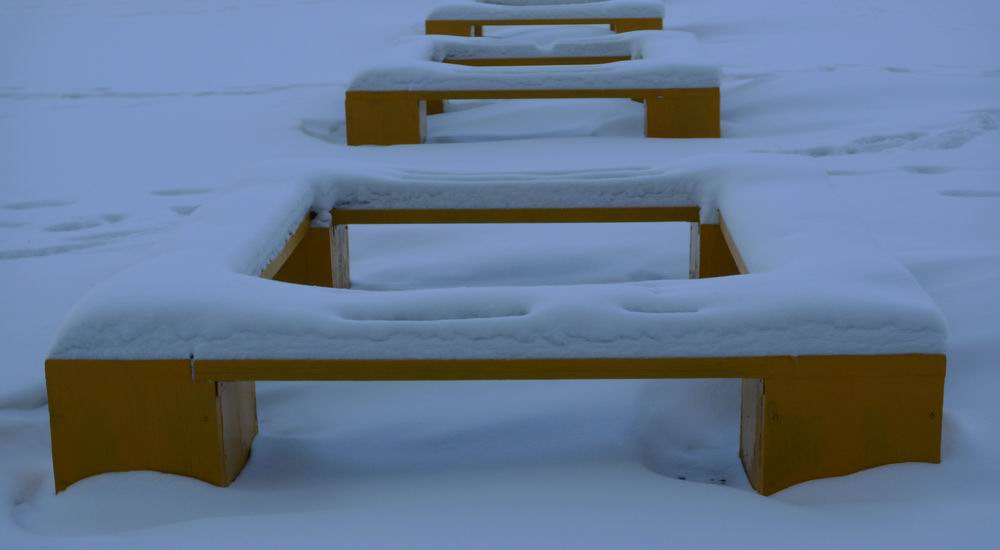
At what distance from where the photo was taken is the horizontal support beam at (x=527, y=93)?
14.3ft

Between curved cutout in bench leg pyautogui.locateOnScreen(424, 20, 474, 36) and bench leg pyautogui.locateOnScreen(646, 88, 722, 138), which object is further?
curved cutout in bench leg pyautogui.locateOnScreen(424, 20, 474, 36)

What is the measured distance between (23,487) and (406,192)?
1.13m

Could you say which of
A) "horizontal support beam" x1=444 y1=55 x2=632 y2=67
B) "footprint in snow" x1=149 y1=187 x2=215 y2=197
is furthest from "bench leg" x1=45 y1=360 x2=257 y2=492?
"horizontal support beam" x1=444 y1=55 x2=632 y2=67

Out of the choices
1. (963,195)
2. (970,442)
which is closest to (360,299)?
(970,442)

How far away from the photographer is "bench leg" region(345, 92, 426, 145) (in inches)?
173

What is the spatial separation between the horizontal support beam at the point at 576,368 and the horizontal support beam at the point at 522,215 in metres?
0.98

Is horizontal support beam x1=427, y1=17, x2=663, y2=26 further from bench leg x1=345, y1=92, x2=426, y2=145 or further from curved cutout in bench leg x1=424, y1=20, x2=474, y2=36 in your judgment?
bench leg x1=345, y1=92, x2=426, y2=145

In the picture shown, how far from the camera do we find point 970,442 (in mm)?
1888

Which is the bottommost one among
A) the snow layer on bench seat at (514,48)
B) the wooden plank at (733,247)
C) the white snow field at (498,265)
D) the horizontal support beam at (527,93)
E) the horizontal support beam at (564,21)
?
the white snow field at (498,265)

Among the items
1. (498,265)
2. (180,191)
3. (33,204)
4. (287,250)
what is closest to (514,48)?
(180,191)

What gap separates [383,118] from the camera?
4.44m

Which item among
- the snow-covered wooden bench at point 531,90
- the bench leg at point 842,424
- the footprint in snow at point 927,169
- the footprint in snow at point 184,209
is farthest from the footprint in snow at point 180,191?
the bench leg at point 842,424

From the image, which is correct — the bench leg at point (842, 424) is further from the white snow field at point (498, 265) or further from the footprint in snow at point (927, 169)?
the footprint in snow at point (927, 169)

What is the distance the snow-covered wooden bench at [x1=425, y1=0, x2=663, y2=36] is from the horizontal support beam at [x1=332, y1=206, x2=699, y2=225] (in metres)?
3.52
